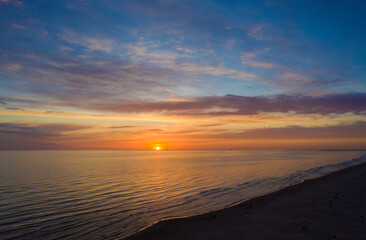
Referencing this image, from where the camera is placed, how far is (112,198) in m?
20.7

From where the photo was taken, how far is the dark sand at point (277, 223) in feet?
30.9

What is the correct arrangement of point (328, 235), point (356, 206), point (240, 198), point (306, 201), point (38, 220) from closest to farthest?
point (328, 235)
point (356, 206)
point (38, 220)
point (306, 201)
point (240, 198)

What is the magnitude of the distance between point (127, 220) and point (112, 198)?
7.37 m

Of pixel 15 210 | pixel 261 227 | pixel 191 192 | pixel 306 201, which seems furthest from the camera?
pixel 191 192

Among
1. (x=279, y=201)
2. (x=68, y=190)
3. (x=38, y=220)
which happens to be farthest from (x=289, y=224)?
(x=68, y=190)

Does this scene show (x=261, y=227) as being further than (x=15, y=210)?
No

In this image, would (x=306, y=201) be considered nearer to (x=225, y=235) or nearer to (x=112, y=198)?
(x=225, y=235)

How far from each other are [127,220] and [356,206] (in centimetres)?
1412

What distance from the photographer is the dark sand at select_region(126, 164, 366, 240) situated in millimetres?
9406

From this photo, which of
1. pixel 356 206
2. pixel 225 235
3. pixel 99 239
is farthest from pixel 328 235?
pixel 99 239

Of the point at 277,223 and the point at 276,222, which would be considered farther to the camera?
the point at 276,222

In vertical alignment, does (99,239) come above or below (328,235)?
below

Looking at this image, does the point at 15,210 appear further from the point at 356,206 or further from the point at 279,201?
the point at 356,206

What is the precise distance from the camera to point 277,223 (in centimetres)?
1088
